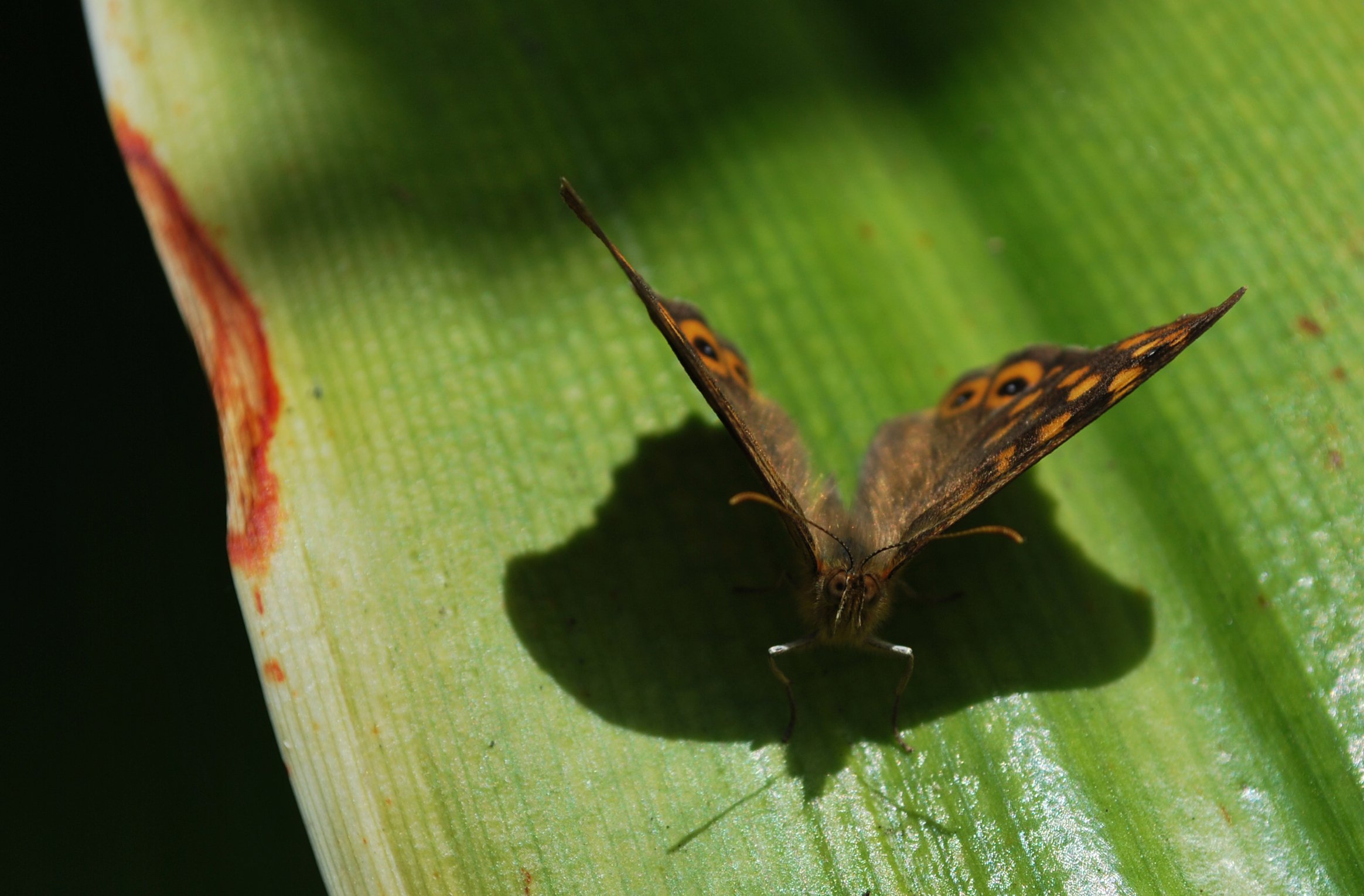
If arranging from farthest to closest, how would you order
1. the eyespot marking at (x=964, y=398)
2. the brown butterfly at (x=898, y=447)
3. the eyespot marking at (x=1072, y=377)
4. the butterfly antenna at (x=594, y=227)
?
the eyespot marking at (x=964, y=398) → the eyespot marking at (x=1072, y=377) → the brown butterfly at (x=898, y=447) → the butterfly antenna at (x=594, y=227)

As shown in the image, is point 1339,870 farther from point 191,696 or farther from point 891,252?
point 191,696

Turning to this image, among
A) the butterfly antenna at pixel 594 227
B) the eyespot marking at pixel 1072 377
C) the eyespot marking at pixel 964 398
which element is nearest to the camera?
the butterfly antenna at pixel 594 227

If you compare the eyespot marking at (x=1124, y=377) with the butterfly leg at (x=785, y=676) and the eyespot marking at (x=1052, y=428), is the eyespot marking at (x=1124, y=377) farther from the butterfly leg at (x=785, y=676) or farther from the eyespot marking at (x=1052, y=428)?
the butterfly leg at (x=785, y=676)

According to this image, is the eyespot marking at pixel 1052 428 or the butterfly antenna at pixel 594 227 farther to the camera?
the eyespot marking at pixel 1052 428

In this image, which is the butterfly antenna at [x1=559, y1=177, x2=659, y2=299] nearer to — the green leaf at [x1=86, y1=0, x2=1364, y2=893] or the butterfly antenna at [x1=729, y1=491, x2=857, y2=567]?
the butterfly antenna at [x1=729, y1=491, x2=857, y2=567]

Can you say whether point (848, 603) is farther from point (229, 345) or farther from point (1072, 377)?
point (229, 345)

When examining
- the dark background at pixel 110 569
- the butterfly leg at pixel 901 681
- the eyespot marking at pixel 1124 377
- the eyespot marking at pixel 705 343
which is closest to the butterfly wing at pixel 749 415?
the eyespot marking at pixel 705 343

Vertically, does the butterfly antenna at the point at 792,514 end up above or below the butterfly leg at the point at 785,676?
above
